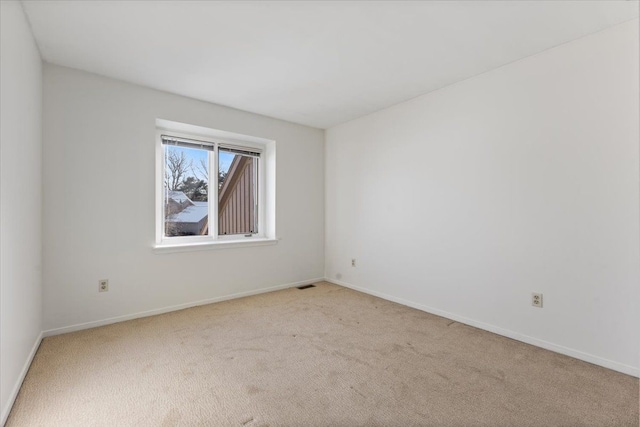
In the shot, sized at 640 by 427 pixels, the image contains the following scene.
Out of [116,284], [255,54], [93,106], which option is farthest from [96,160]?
[255,54]

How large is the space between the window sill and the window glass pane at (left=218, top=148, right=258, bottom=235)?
26 centimetres

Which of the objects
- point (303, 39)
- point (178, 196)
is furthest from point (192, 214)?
point (303, 39)

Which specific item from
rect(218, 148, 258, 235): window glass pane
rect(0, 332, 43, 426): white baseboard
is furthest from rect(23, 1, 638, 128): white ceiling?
rect(0, 332, 43, 426): white baseboard

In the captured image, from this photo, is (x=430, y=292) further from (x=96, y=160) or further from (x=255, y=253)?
(x=96, y=160)

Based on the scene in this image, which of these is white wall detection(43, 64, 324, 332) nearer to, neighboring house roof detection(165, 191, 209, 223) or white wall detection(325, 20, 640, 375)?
neighboring house roof detection(165, 191, 209, 223)

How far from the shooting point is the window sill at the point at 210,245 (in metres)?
3.06

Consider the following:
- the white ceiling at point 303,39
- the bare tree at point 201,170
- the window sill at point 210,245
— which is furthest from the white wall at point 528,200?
the bare tree at point 201,170

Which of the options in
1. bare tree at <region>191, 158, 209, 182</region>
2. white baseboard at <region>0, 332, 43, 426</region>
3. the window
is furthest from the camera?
bare tree at <region>191, 158, 209, 182</region>

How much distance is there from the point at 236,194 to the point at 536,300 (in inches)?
135

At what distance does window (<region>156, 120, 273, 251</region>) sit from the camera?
3307mm

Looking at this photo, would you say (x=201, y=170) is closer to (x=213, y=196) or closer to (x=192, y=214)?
(x=213, y=196)

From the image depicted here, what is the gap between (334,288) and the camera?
4031 millimetres

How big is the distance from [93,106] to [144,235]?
1.28 m

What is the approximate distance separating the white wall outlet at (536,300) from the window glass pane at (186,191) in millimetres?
3435
